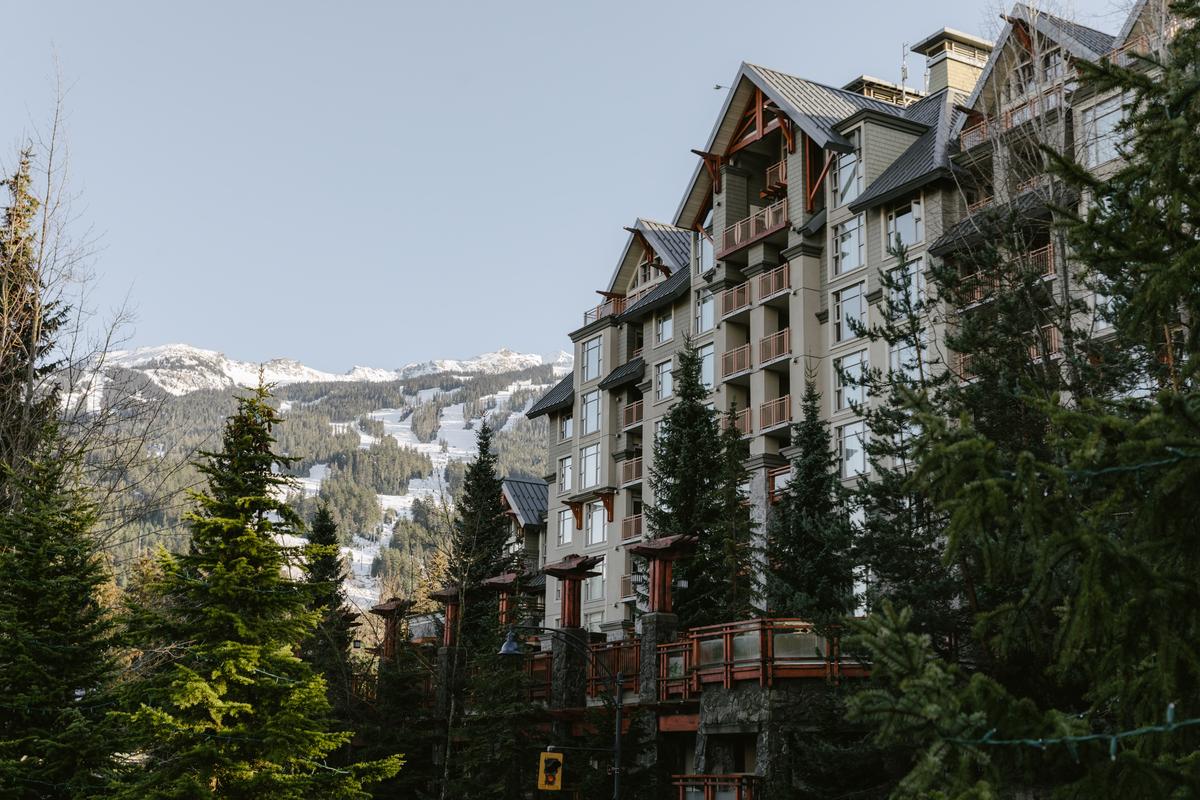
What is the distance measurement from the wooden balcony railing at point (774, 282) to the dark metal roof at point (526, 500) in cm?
2296

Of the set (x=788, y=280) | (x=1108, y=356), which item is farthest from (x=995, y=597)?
(x=788, y=280)

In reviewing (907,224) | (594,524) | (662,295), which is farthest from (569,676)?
(594,524)

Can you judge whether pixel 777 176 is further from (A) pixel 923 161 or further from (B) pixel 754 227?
(A) pixel 923 161

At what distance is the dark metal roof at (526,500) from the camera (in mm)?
64000

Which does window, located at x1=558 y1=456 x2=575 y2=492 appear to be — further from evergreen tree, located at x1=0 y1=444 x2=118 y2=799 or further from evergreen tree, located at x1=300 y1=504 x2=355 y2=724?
evergreen tree, located at x1=0 y1=444 x2=118 y2=799

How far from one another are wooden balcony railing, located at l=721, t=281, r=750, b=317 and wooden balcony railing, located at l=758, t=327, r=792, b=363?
1.83 metres

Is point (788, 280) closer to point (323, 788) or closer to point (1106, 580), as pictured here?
point (323, 788)

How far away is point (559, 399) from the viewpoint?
5753 centimetres

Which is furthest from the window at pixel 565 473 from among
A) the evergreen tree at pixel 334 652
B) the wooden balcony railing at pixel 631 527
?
the evergreen tree at pixel 334 652

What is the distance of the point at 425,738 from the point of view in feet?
109

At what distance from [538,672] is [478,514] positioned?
17.6m

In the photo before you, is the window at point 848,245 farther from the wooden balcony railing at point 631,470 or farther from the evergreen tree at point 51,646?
the evergreen tree at point 51,646

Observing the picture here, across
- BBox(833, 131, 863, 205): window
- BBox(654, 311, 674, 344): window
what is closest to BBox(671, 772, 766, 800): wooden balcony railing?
BBox(833, 131, 863, 205): window

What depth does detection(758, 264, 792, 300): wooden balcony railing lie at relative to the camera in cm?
4253
